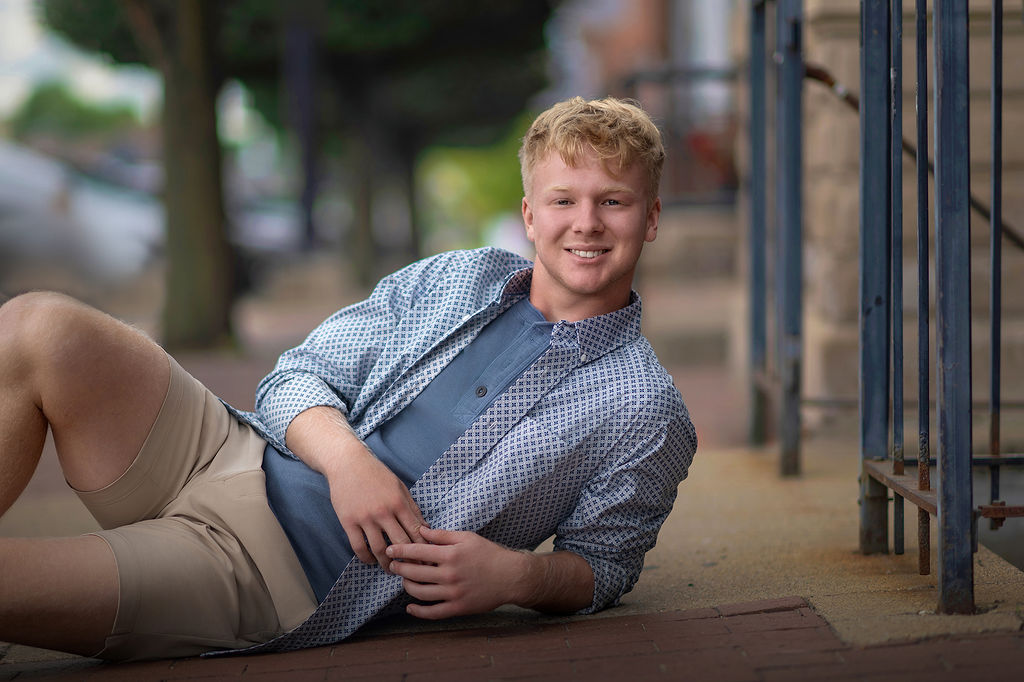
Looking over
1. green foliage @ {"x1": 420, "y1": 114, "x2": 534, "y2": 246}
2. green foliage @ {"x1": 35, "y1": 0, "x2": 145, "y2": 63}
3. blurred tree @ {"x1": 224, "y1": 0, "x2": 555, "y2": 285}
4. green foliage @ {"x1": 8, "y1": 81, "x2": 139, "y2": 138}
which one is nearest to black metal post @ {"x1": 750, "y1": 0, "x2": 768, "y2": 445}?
blurred tree @ {"x1": 224, "y1": 0, "x2": 555, "y2": 285}

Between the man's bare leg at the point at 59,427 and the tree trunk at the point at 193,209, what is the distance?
874 centimetres

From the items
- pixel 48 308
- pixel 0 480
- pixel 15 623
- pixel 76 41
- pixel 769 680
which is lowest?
pixel 769 680

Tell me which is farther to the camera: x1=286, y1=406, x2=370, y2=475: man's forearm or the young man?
x1=286, y1=406, x2=370, y2=475: man's forearm

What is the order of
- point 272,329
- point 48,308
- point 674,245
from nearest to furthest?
point 48,308 < point 272,329 < point 674,245


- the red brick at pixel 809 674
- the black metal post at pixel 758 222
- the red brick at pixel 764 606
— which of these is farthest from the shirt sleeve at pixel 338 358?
the black metal post at pixel 758 222

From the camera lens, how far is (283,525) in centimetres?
289

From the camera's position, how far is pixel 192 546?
2750mm

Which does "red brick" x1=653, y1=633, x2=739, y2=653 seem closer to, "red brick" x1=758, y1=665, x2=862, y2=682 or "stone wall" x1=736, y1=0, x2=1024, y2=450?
"red brick" x1=758, y1=665, x2=862, y2=682

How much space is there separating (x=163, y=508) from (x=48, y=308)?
577mm

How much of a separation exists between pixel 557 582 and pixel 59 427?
1.20 meters

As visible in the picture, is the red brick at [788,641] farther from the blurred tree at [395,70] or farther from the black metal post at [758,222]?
the blurred tree at [395,70]

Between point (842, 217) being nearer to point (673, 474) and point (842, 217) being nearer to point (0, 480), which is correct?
point (673, 474)

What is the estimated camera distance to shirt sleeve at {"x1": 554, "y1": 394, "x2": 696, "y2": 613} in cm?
279

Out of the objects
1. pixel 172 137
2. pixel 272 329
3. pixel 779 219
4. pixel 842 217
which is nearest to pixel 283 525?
pixel 779 219
